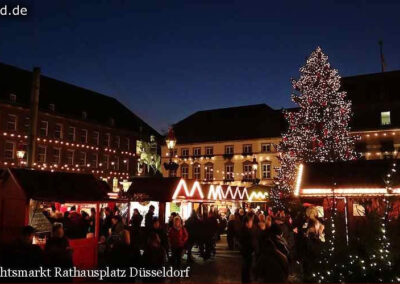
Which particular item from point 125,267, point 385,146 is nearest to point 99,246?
point 125,267

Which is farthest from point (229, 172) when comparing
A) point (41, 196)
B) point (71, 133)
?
point (41, 196)

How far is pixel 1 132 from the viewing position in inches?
1732

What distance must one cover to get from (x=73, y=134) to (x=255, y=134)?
21195 millimetres

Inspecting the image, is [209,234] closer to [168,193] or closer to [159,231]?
[168,193]

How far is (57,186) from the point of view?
1223 centimetres

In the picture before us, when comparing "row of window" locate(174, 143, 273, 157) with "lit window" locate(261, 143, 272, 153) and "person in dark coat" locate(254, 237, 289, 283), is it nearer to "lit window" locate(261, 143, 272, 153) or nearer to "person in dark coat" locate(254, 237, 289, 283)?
"lit window" locate(261, 143, 272, 153)

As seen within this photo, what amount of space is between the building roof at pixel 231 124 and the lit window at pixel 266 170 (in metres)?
3.43

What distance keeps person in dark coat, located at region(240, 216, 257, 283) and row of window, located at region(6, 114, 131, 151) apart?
3836 centimetres

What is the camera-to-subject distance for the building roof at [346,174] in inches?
628

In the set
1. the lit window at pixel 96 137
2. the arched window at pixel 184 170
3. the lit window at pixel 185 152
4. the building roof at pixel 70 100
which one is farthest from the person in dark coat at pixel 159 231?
the lit window at pixel 185 152

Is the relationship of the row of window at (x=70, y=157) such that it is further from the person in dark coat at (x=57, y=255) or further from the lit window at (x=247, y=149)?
the person in dark coat at (x=57, y=255)

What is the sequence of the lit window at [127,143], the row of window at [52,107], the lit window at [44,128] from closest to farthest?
the row of window at [52,107] < the lit window at [44,128] < the lit window at [127,143]

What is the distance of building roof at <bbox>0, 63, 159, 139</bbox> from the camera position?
47.6 meters

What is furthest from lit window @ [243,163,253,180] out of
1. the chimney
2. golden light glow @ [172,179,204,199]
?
the chimney
